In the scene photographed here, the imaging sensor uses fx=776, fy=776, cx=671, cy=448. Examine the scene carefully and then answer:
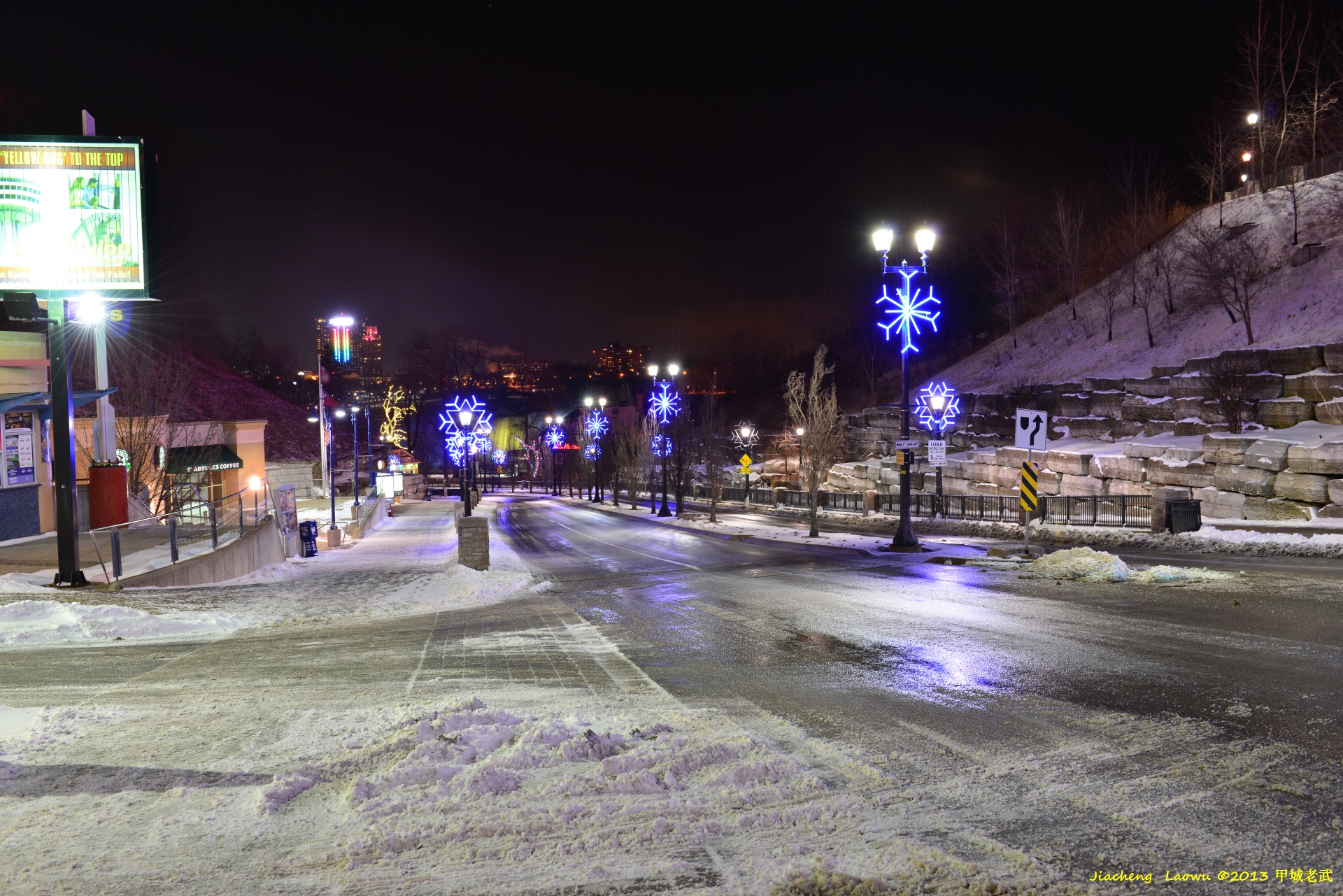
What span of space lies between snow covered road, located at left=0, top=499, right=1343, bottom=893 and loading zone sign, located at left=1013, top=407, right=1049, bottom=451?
805 centimetres

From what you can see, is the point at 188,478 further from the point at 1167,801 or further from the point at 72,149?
the point at 1167,801

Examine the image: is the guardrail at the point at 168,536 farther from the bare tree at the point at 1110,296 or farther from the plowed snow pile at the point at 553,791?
the bare tree at the point at 1110,296

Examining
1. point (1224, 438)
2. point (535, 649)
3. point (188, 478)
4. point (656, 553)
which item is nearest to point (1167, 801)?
point (535, 649)

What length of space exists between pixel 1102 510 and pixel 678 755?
30236 millimetres

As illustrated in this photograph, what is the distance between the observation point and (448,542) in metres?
25.6

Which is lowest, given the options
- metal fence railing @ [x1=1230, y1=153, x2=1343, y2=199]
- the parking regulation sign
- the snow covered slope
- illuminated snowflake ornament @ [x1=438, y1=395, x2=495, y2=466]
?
the parking regulation sign

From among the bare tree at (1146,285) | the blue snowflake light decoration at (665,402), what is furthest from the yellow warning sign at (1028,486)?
the bare tree at (1146,285)

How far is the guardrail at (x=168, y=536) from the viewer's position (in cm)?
1455

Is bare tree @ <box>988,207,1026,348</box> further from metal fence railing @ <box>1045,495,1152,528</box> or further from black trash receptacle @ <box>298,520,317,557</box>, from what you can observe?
black trash receptacle @ <box>298,520,317,557</box>

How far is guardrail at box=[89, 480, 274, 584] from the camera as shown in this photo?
1455cm

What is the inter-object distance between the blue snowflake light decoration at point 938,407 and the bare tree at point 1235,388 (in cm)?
1562

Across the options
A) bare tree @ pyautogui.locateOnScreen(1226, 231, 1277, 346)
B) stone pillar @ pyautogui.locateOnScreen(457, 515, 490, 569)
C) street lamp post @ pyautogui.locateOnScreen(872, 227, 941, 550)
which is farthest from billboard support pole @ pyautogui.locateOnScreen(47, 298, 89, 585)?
bare tree @ pyautogui.locateOnScreen(1226, 231, 1277, 346)

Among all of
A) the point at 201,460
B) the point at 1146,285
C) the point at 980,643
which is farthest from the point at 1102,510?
the point at 201,460

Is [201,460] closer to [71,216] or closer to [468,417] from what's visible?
[468,417]
